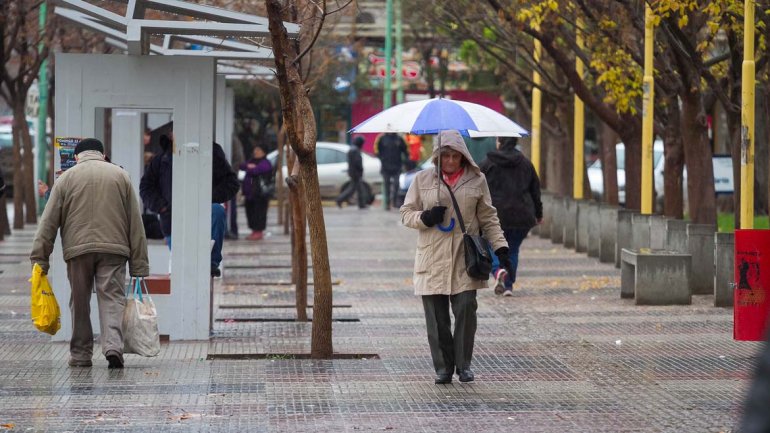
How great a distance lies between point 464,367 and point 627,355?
1.94 m

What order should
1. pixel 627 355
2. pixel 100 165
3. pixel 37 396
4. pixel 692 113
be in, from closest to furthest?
pixel 37 396
pixel 100 165
pixel 627 355
pixel 692 113

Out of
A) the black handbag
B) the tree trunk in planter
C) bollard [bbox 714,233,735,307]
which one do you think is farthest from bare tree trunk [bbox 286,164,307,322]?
bollard [bbox 714,233,735,307]

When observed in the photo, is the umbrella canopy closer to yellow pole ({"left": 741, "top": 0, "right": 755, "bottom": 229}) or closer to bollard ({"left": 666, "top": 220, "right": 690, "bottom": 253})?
yellow pole ({"left": 741, "top": 0, "right": 755, "bottom": 229})

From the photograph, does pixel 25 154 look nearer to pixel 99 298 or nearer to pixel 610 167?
pixel 610 167

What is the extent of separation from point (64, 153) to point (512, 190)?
5459mm

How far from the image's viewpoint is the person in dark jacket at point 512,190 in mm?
13898

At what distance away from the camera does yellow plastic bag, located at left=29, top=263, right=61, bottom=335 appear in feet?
29.3

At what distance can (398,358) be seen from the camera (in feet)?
32.1

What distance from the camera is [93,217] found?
29.7ft

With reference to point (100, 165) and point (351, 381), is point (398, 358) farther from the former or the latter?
point (100, 165)

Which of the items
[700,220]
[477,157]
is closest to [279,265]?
[700,220]

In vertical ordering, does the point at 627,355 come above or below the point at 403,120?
below

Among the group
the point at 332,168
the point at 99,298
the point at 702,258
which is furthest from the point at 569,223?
the point at 332,168

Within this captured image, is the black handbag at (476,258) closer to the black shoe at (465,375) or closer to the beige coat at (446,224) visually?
the beige coat at (446,224)
